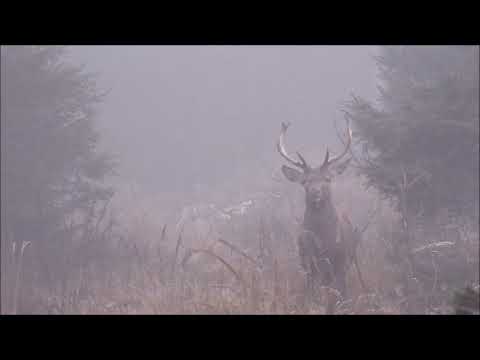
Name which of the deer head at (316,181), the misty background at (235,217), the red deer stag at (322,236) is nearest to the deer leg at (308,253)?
the red deer stag at (322,236)

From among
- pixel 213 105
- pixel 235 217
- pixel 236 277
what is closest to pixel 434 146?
pixel 236 277

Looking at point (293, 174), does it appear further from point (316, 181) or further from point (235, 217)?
point (235, 217)

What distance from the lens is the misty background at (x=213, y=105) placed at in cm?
2070

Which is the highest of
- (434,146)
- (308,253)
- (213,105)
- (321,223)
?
(213,105)

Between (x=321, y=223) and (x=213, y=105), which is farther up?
(x=213, y=105)

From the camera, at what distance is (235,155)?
71.4 feet

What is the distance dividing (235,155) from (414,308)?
16982mm

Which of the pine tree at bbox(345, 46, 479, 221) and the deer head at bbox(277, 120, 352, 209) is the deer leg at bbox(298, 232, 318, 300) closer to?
the deer head at bbox(277, 120, 352, 209)

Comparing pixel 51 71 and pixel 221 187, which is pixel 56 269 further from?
pixel 221 187

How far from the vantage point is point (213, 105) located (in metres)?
27.8

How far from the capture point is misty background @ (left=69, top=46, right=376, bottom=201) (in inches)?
815

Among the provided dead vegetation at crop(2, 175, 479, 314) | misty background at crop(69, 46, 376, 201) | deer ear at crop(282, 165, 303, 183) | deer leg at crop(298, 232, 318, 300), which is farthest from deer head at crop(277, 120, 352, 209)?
misty background at crop(69, 46, 376, 201)

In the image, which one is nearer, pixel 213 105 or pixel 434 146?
pixel 434 146
